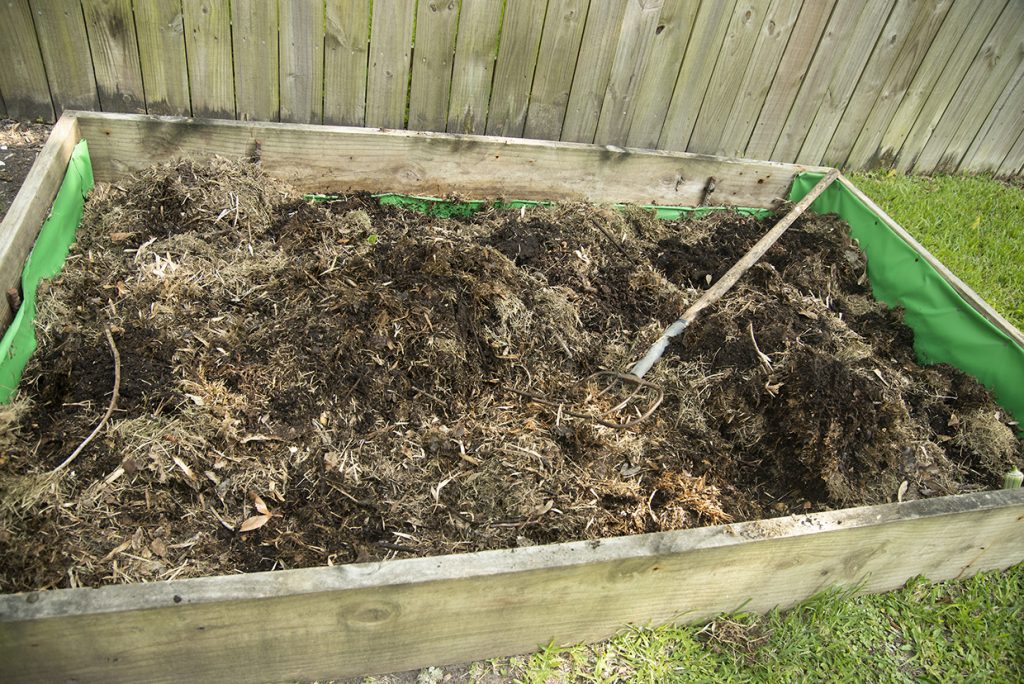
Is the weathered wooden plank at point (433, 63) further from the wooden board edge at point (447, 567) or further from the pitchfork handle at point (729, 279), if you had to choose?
the wooden board edge at point (447, 567)

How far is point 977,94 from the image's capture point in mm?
4684

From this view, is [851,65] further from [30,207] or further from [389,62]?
[30,207]

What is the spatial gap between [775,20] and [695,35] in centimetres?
47

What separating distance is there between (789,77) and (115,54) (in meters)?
3.45

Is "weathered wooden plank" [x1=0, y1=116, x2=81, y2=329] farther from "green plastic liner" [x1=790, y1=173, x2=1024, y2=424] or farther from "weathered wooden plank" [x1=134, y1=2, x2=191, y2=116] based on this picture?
"green plastic liner" [x1=790, y1=173, x2=1024, y2=424]

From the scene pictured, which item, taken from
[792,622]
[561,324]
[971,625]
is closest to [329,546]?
[561,324]

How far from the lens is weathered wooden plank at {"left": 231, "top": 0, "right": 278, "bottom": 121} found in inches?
124

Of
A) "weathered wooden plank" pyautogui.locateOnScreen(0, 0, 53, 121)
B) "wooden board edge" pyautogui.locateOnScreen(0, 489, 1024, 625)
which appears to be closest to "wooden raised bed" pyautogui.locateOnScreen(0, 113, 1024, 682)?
"wooden board edge" pyautogui.locateOnScreen(0, 489, 1024, 625)

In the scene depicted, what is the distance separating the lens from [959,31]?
429cm

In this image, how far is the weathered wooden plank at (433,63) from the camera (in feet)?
10.9

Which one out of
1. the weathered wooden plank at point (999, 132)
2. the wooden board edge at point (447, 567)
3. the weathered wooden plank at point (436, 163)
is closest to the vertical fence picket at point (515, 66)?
the weathered wooden plank at point (436, 163)

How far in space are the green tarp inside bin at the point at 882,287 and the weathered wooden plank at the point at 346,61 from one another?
522 millimetres

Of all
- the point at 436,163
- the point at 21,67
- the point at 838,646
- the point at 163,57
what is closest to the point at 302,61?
the point at 163,57

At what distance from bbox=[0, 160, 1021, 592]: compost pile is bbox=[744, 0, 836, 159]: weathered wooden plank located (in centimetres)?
142
